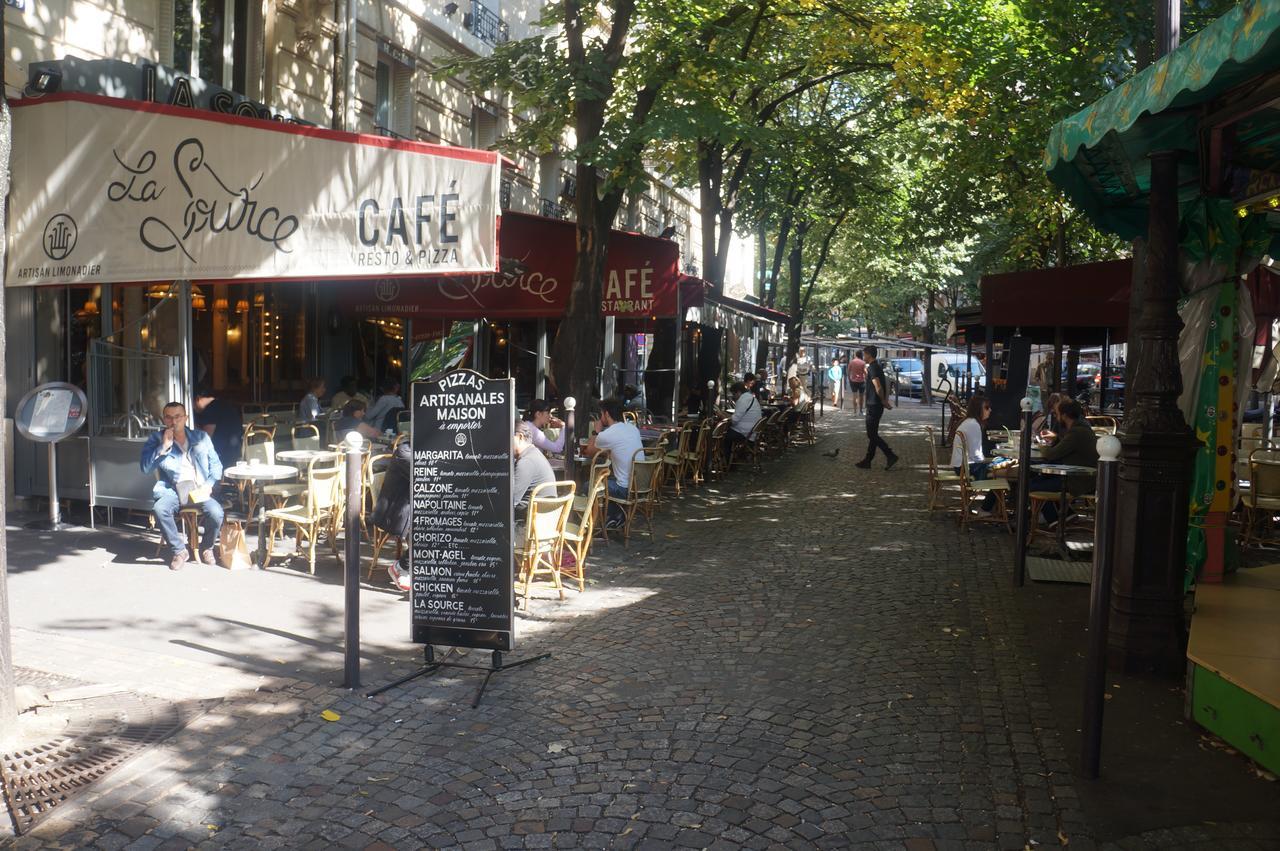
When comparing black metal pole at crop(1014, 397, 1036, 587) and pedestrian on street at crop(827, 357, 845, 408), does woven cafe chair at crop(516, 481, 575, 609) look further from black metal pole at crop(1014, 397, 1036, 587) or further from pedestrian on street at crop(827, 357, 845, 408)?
pedestrian on street at crop(827, 357, 845, 408)

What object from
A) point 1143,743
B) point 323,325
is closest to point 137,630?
point 1143,743

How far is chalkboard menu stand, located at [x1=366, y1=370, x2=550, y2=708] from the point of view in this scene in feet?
19.8

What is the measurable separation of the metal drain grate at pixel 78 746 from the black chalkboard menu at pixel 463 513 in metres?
1.39

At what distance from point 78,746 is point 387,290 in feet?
38.4

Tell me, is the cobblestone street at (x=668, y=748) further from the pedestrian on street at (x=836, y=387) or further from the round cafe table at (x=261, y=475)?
the pedestrian on street at (x=836, y=387)

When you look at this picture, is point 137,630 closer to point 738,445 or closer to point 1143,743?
point 1143,743

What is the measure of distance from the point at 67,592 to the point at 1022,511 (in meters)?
7.31

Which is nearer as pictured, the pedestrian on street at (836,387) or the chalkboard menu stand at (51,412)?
the chalkboard menu stand at (51,412)

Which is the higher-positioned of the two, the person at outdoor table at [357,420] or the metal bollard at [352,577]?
the person at outdoor table at [357,420]

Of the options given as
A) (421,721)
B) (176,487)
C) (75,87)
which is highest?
(75,87)

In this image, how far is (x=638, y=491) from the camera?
1076cm

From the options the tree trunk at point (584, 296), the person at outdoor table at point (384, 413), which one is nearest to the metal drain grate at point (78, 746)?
the tree trunk at point (584, 296)

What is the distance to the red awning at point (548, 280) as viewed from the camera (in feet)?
48.1

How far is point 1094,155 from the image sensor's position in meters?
6.41
